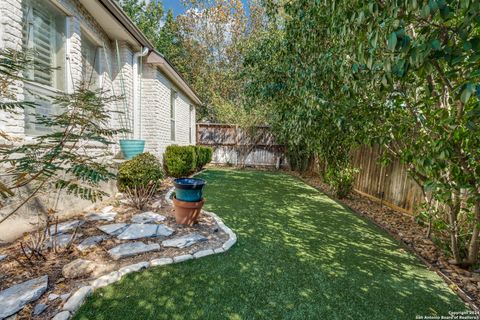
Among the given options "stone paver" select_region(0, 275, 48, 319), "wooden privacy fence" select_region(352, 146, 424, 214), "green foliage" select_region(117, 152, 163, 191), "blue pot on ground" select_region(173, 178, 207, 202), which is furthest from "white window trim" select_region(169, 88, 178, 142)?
"stone paver" select_region(0, 275, 48, 319)

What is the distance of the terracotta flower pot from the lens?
131 inches

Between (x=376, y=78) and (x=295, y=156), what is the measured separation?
27.8 feet

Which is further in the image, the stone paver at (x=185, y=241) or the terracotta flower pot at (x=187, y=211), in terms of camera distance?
the terracotta flower pot at (x=187, y=211)

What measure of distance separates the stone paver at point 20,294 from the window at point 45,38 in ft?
8.37

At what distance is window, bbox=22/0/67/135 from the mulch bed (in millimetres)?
5287

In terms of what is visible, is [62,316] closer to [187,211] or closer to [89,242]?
[89,242]

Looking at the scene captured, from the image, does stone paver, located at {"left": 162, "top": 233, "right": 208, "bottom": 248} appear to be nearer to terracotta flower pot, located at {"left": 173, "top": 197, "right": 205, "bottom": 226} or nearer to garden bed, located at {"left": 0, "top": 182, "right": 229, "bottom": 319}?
garden bed, located at {"left": 0, "top": 182, "right": 229, "bottom": 319}

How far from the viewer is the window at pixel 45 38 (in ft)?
10.4

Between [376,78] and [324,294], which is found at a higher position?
[376,78]

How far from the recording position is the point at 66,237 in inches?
109

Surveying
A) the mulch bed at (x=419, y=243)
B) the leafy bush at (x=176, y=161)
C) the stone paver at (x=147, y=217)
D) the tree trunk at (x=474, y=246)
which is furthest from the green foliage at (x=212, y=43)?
the tree trunk at (x=474, y=246)

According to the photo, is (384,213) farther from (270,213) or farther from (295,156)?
(295,156)

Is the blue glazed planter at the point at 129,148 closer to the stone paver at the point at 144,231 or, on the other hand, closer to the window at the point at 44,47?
the window at the point at 44,47

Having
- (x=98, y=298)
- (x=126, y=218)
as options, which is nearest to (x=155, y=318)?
(x=98, y=298)
